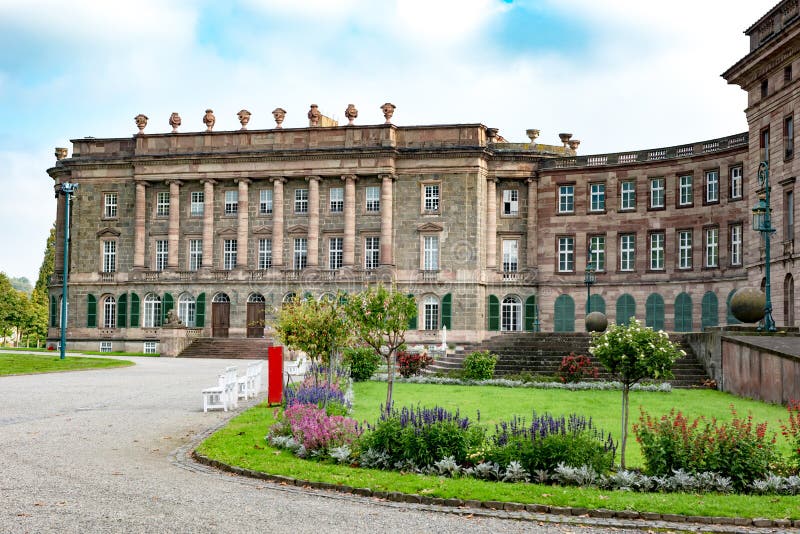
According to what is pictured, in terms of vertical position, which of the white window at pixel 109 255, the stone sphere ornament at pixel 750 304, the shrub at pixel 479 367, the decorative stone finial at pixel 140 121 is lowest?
the shrub at pixel 479 367

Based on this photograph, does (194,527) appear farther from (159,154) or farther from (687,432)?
(159,154)

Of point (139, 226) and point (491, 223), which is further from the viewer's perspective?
point (139, 226)

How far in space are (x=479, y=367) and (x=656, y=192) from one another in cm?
2932

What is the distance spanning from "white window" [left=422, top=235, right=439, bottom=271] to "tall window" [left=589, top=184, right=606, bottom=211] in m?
10.5

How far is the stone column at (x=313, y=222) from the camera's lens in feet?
211

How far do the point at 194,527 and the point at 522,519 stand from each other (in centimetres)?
401

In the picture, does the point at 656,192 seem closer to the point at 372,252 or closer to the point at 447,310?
the point at 447,310

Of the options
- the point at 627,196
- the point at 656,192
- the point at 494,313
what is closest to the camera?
the point at 656,192

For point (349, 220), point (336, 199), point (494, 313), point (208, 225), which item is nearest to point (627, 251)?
point (494, 313)

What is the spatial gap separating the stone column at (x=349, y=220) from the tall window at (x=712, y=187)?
22.7m

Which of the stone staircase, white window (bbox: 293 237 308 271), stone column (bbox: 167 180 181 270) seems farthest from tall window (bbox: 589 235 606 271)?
stone column (bbox: 167 180 181 270)

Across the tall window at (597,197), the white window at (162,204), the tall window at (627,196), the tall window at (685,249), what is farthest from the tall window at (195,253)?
the tall window at (685,249)

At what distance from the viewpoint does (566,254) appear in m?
62.0

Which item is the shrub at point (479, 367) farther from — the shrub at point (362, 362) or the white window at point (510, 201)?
the white window at point (510, 201)
